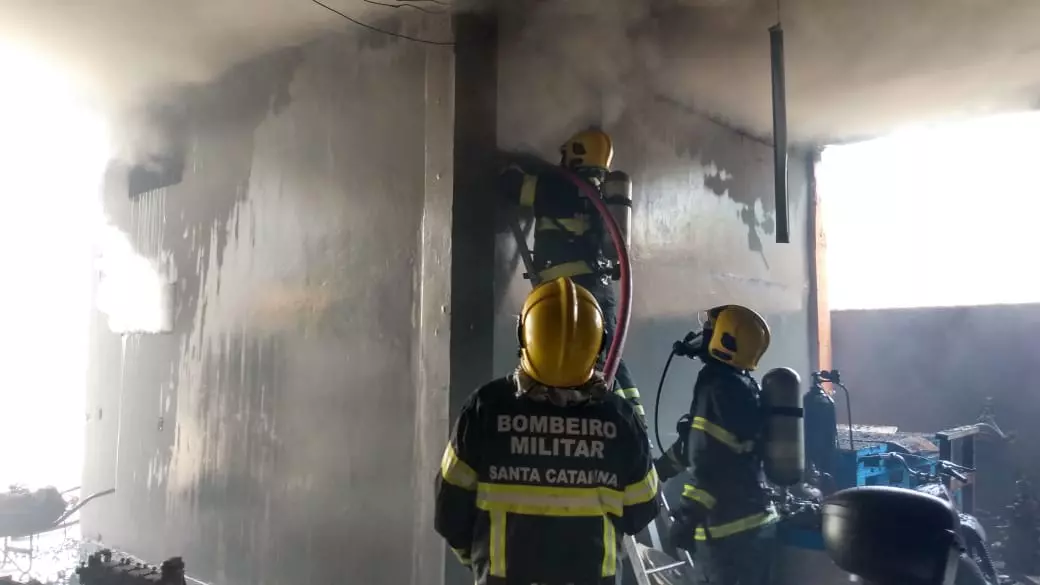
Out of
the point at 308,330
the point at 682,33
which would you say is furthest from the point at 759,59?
the point at 308,330

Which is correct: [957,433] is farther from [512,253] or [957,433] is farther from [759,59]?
[512,253]

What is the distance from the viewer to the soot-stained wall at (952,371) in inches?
319

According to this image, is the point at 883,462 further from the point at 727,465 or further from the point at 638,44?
the point at 638,44

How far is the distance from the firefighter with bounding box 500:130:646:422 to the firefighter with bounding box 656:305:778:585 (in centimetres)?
33

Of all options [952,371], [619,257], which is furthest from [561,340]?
[952,371]

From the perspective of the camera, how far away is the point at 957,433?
280 inches

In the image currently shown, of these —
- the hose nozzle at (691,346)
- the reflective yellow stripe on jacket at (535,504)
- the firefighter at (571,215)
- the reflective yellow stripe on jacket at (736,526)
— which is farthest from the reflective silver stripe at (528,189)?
the reflective yellow stripe on jacket at (736,526)

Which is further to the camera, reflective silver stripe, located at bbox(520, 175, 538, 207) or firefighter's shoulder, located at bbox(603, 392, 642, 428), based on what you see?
reflective silver stripe, located at bbox(520, 175, 538, 207)

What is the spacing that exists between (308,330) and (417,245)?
3.39 feet

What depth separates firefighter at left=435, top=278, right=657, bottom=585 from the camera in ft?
7.57

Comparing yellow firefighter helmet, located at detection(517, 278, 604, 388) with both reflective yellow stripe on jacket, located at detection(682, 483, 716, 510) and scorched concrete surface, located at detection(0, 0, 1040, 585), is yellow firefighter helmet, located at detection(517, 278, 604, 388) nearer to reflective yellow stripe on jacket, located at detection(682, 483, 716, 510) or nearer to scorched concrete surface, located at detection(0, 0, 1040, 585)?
scorched concrete surface, located at detection(0, 0, 1040, 585)

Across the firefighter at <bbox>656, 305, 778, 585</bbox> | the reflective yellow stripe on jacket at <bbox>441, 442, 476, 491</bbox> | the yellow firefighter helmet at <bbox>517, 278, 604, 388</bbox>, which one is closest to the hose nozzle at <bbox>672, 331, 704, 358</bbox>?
the firefighter at <bbox>656, 305, 778, 585</bbox>

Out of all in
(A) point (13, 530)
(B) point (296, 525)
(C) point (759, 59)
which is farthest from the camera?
(A) point (13, 530)

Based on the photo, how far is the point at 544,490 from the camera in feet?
7.61
